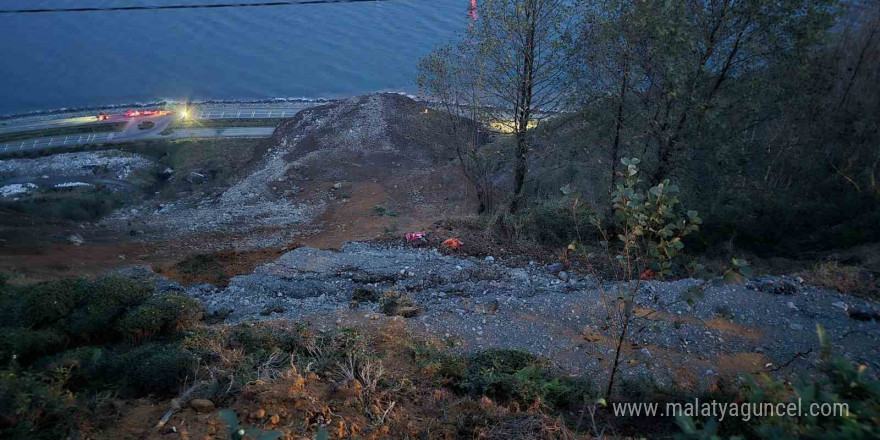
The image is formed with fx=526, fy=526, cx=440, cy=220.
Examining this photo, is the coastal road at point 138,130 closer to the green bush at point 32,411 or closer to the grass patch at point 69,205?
the grass patch at point 69,205

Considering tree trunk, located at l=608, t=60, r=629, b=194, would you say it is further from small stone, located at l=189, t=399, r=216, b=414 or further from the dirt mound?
the dirt mound

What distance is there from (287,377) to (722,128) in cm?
925

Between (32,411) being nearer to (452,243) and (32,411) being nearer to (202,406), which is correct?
(202,406)

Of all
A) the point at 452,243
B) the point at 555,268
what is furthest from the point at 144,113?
the point at 555,268

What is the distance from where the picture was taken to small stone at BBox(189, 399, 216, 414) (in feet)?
15.1

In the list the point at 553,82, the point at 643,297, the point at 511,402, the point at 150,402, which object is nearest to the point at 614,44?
the point at 553,82

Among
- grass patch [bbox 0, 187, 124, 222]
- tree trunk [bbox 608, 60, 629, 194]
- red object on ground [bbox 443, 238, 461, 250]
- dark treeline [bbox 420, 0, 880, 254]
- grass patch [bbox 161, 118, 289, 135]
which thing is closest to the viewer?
dark treeline [bbox 420, 0, 880, 254]

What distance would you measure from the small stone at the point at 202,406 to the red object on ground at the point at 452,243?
7.00 metres

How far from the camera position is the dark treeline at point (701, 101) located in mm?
9961

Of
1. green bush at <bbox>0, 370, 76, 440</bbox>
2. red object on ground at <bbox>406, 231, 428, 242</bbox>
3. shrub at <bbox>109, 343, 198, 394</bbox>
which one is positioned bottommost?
red object on ground at <bbox>406, 231, 428, 242</bbox>

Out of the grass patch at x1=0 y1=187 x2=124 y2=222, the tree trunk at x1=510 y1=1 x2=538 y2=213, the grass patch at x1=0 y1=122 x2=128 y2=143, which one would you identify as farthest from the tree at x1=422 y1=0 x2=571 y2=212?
the grass patch at x1=0 y1=122 x2=128 y2=143

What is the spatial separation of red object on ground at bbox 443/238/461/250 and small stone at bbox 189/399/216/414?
7.00m

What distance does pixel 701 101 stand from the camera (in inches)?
399

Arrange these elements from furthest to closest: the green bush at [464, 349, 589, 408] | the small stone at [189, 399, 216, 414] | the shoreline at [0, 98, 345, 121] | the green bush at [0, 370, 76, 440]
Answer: the shoreline at [0, 98, 345, 121] < the green bush at [464, 349, 589, 408] < the small stone at [189, 399, 216, 414] < the green bush at [0, 370, 76, 440]
